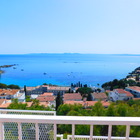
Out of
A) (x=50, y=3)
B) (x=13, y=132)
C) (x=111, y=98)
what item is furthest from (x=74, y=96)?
(x=13, y=132)

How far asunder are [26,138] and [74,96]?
606 inches

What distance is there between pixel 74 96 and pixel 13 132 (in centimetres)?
1526

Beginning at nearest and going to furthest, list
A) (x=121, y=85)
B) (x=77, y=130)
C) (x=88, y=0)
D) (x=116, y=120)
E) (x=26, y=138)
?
(x=116, y=120) → (x=26, y=138) → (x=77, y=130) → (x=88, y=0) → (x=121, y=85)

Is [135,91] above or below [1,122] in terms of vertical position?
below

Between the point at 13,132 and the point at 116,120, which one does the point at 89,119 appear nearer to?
the point at 116,120

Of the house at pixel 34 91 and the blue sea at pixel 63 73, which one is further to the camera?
the blue sea at pixel 63 73

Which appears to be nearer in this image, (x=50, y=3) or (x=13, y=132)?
(x=13, y=132)

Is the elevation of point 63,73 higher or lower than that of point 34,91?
higher

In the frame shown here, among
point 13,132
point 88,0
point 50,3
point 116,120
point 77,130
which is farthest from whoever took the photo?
point 50,3

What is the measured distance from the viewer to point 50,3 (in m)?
7.75

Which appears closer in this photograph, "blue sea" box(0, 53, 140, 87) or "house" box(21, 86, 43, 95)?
"house" box(21, 86, 43, 95)

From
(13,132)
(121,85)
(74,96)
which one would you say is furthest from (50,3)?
(121,85)

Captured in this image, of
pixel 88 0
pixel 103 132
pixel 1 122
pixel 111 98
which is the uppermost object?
pixel 88 0

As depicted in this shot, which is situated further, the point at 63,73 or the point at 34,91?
the point at 63,73
